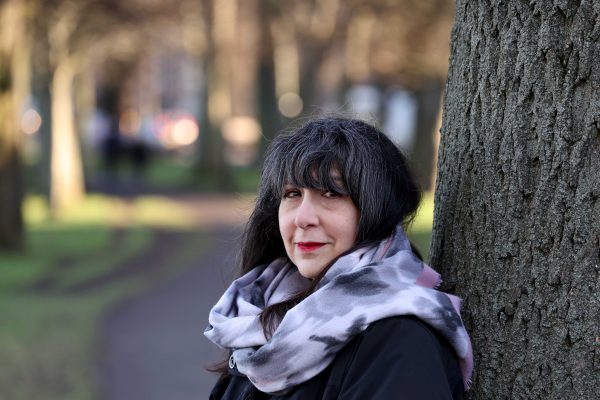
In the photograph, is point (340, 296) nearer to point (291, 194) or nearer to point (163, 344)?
point (291, 194)

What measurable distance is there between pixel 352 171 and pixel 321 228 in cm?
17

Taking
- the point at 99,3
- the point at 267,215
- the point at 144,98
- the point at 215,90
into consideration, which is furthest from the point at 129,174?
the point at 267,215

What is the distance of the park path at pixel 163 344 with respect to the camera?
356 inches

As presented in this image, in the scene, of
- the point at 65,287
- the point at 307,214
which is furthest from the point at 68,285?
the point at 307,214

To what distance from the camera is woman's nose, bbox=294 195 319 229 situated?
113 inches

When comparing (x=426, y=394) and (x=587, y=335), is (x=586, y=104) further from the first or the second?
(x=426, y=394)

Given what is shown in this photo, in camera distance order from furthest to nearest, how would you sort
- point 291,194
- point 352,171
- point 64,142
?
point 64,142
point 291,194
point 352,171

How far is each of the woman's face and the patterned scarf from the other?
74mm

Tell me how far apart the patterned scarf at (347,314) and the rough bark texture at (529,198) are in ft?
0.56

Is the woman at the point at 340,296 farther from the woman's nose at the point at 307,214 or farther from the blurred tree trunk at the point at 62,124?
the blurred tree trunk at the point at 62,124

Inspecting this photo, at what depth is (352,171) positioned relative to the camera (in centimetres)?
282

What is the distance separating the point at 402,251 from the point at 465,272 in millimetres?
343

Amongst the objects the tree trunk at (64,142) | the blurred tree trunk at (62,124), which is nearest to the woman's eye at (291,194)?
the blurred tree trunk at (62,124)

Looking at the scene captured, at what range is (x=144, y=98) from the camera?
67.9 metres
